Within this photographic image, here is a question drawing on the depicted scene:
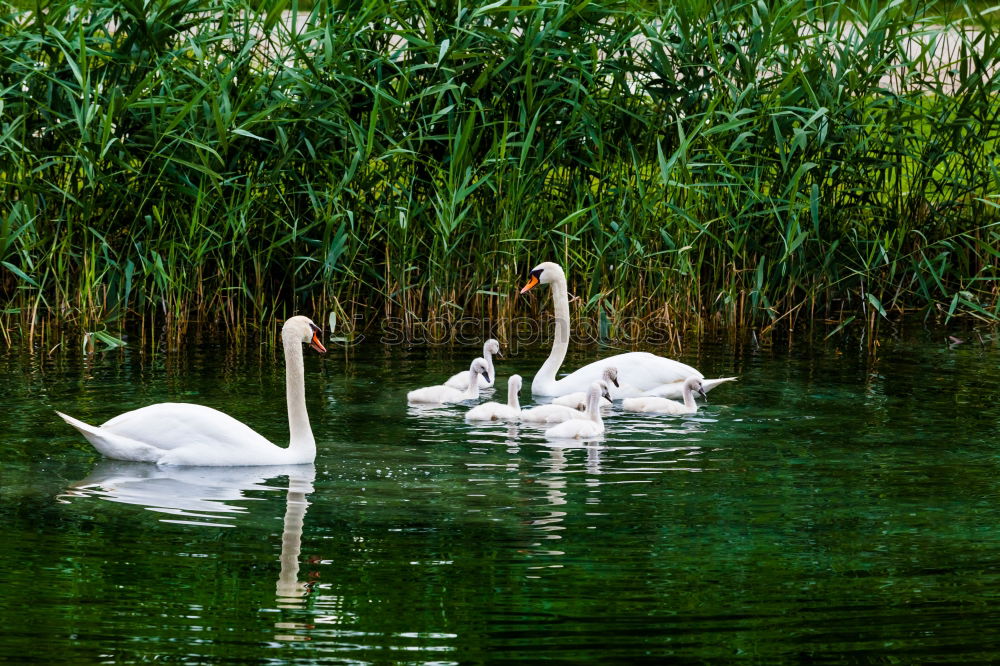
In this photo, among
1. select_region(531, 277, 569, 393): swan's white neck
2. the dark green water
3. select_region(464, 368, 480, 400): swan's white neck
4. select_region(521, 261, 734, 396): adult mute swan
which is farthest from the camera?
select_region(531, 277, 569, 393): swan's white neck

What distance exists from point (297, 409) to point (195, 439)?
49 centimetres

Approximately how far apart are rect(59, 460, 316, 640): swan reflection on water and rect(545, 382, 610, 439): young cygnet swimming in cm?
140

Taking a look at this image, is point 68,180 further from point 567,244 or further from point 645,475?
point 645,475

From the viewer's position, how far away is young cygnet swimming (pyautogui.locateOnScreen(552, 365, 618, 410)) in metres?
9.34

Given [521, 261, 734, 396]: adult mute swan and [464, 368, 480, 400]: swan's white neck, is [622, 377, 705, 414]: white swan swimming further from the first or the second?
[464, 368, 480, 400]: swan's white neck

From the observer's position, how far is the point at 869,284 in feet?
36.4

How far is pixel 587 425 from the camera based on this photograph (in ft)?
27.7

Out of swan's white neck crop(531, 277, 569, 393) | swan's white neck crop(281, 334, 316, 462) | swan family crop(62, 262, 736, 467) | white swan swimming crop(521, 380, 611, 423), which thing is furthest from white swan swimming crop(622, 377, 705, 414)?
swan's white neck crop(281, 334, 316, 462)

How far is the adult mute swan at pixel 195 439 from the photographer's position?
7.61 metres

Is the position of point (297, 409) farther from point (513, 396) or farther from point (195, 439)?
point (513, 396)

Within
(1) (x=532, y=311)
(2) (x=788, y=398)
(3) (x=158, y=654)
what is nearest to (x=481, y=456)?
(2) (x=788, y=398)

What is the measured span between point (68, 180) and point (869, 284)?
17.9ft

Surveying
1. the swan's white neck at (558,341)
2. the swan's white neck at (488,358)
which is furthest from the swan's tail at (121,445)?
the swan's white neck at (558,341)

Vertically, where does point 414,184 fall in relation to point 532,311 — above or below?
above
